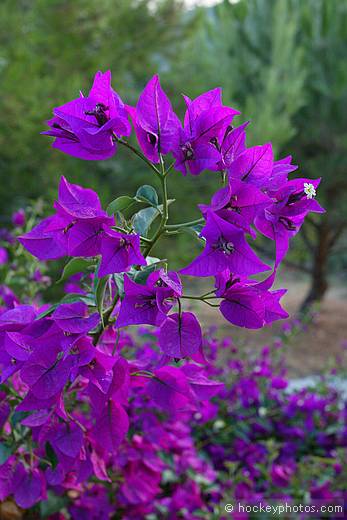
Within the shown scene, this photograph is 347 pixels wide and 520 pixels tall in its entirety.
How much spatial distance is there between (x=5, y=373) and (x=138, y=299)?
0.55 feet

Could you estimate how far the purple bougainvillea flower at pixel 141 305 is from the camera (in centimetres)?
52

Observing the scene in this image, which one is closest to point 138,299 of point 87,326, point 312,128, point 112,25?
point 87,326

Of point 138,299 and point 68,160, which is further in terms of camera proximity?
point 68,160

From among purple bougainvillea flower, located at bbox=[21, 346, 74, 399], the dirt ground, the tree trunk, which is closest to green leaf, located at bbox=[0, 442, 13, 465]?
purple bougainvillea flower, located at bbox=[21, 346, 74, 399]

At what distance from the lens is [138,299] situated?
0.53m

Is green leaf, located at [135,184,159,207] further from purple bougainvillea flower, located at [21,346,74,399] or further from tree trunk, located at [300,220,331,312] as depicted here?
tree trunk, located at [300,220,331,312]

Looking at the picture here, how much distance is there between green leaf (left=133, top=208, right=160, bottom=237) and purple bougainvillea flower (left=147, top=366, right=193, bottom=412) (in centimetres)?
16

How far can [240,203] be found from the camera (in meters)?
0.52

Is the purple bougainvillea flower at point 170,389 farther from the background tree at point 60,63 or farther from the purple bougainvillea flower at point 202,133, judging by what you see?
the background tree at point 60,63

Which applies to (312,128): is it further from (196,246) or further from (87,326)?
(87,326)

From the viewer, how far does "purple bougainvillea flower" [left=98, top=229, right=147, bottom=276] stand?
513mm

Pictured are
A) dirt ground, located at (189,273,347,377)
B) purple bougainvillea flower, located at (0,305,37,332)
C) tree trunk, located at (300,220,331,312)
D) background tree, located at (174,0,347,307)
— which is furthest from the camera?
tree trunk, located at (300,220,331,312)

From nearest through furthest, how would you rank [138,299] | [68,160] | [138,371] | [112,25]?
[138,299], [138,371], [68,160], [112,25]

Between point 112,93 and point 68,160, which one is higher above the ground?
point 112,93
